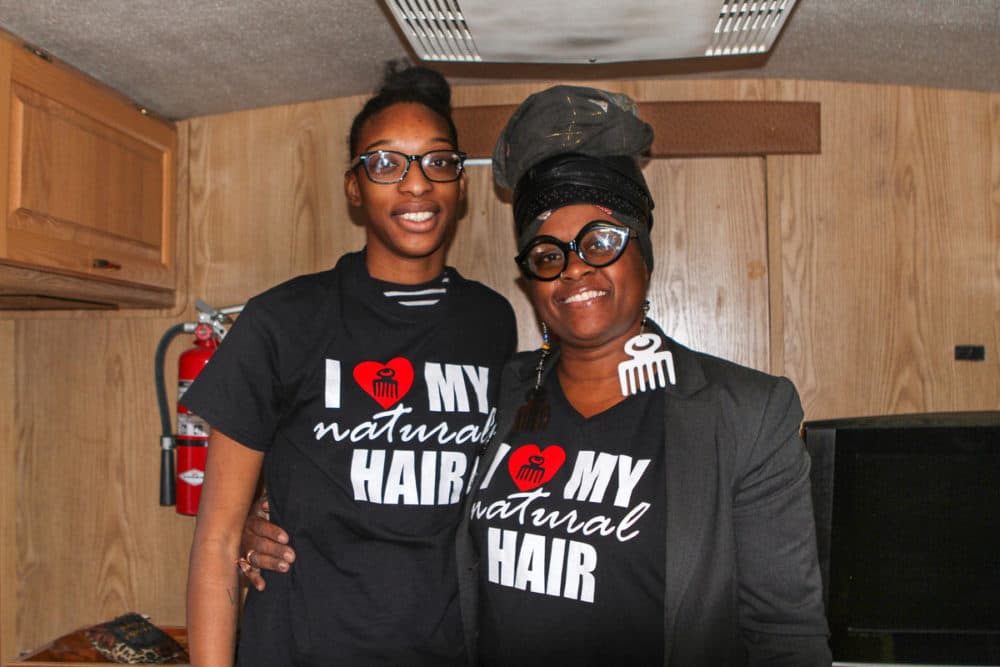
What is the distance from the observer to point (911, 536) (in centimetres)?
139

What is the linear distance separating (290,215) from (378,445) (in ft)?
3.02

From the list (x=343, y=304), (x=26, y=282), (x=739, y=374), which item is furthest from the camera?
(x=26, y=282)

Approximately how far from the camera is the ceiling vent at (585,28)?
138 cm

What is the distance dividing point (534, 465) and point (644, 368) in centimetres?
23

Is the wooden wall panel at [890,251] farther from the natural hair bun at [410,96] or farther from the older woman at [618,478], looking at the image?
the natural hair bun at [410,96]

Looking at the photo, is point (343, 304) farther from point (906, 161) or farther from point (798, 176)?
point (906, 161)

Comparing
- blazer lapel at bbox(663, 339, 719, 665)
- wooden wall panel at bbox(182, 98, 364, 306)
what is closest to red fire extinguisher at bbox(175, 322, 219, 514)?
wooden wall panel at bbox(182, 98, 364, 306)

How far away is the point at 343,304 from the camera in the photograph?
1396 millimetres

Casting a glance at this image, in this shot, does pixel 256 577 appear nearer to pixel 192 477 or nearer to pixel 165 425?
pixel 192 477

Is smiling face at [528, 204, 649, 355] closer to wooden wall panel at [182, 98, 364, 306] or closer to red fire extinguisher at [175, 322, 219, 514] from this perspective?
wooden wall panel at [182, 98, 364, 306]

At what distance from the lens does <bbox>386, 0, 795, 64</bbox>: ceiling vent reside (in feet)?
4.52

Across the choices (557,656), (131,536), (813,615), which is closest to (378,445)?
(557,656)

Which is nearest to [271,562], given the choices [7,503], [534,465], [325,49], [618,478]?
[534,465]

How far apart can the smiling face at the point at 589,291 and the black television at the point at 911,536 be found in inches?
16.9
